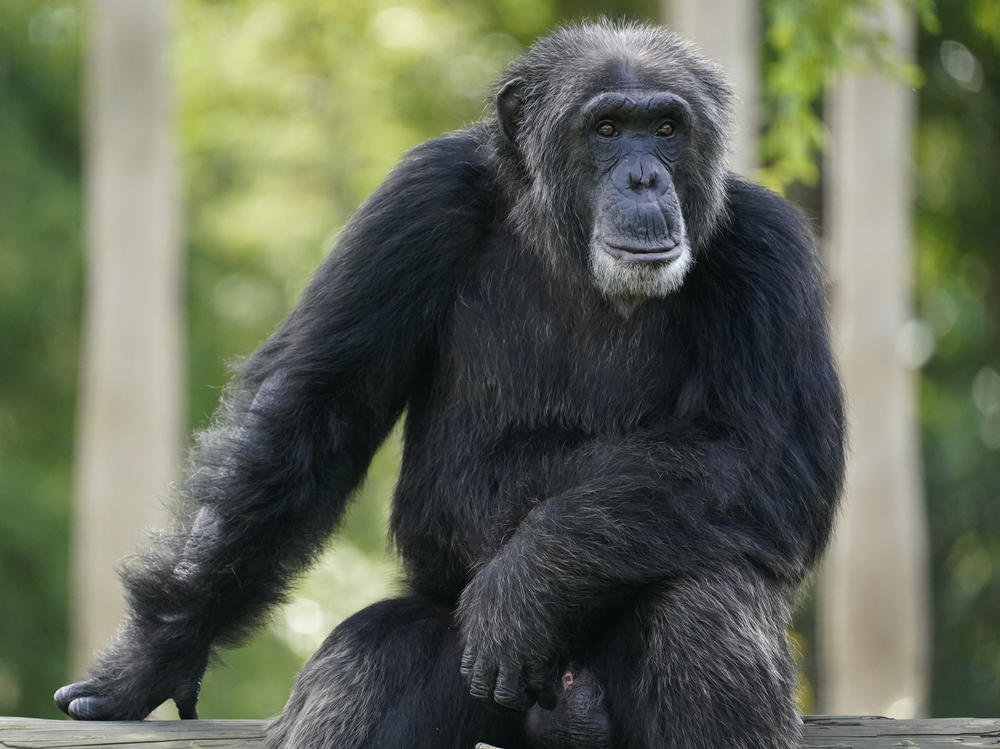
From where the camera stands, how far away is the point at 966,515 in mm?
Answer: 21219

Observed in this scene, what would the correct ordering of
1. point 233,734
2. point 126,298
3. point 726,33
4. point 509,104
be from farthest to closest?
point 126,298, point 726,33, point 509,104, point 233,734

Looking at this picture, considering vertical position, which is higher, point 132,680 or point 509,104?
point 509,104

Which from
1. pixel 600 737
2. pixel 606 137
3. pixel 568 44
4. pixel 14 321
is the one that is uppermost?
pixel 14 321

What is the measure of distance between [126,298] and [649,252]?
1119 cm

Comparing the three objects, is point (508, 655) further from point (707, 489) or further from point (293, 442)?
point (293, 442)

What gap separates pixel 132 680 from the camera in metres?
5.47

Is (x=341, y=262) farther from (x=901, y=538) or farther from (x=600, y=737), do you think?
(x=901, y=538)

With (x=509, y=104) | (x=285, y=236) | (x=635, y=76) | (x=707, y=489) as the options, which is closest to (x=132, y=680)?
(x=707, y=489)

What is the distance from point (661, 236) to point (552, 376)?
0.68 meters

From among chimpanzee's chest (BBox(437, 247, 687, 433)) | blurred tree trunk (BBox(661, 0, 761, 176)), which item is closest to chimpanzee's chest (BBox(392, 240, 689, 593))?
chimpanzee's chest (BBox(437, 247, 687, 433))

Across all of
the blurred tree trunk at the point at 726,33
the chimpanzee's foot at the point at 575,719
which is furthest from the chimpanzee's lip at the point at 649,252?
the blurred tree trunk at the point at 726,33

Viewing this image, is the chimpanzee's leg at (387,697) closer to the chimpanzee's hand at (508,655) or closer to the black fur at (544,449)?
the black fur at (544,449)

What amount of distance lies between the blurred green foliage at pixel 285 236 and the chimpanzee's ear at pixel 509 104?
533 inches

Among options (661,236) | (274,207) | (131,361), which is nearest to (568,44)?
(661,236)
